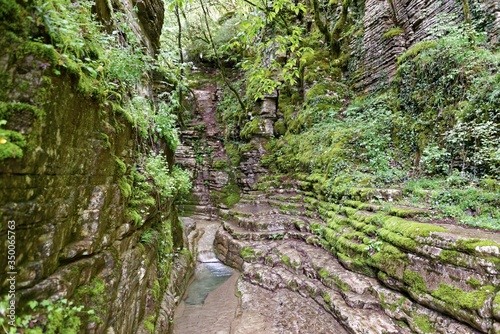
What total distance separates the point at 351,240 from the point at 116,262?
4.72 m

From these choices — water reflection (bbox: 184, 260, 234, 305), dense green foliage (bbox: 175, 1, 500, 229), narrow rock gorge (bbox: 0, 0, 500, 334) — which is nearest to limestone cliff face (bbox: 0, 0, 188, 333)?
narrow rock gorge (bbox: 0, 0, 500, 334)

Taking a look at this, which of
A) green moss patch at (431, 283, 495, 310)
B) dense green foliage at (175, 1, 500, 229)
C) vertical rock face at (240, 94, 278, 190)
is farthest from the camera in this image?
vertical rock face at (240, 94, 278, 190)

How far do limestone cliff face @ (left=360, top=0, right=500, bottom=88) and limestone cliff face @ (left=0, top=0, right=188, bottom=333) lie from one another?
32.3 feet

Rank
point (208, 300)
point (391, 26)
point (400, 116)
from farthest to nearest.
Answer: point (391, 26) < point (400, 116) < point (208, 300)

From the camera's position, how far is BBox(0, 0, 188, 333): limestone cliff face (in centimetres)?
193

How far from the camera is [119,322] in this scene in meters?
3.15

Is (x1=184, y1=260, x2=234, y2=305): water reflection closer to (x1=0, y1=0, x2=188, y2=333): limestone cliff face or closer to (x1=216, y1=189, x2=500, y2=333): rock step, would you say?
(x1=216, y1=189, x2=500, y2=333): rock step

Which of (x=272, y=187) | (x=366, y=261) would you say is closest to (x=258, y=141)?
(x=272, y=187)

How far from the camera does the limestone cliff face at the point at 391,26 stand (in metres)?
8.79

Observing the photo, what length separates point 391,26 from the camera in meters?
10.5

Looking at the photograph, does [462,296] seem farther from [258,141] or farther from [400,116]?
[258,141]

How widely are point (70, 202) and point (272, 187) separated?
9447 mm

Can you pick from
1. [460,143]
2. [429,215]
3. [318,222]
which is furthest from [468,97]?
[318,222]

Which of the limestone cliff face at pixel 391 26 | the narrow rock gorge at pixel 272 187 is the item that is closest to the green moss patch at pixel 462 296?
the narrow rock gorge at pixel 272 187
